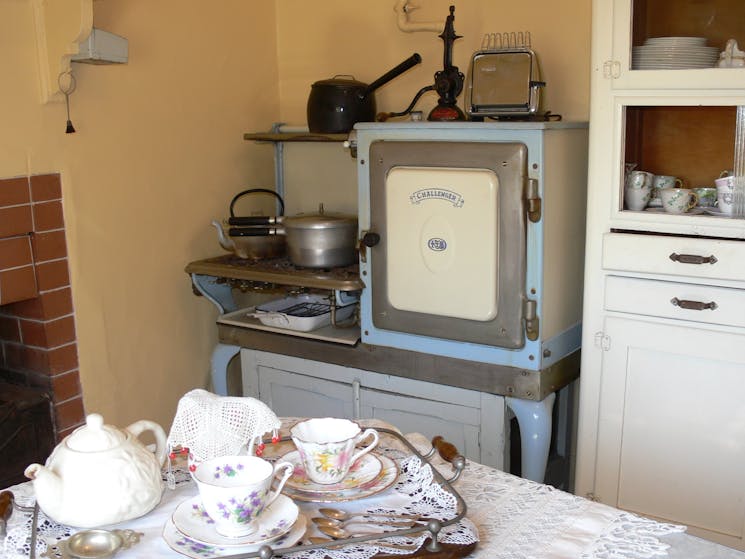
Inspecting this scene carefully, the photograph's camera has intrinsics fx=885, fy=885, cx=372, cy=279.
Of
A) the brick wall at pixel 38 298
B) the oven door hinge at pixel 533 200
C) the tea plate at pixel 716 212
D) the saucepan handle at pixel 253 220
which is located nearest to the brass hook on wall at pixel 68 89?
the brick wall at pixel 38 298

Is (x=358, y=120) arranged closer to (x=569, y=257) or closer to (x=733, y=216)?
(x=569, y=257)

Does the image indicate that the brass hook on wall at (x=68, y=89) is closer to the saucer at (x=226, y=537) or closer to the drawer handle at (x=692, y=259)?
the saucer at (x=226, y=537)

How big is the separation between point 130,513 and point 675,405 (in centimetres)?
145

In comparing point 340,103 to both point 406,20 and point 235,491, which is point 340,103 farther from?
point 235,491

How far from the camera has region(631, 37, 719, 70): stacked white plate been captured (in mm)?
2049

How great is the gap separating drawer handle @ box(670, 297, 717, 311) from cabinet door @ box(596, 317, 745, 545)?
6 cm

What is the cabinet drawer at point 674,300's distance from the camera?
204cm

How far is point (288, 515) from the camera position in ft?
3.82

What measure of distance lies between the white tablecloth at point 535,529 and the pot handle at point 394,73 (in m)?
1.44

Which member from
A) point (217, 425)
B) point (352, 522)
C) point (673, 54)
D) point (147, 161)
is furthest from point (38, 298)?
point (673, 54)

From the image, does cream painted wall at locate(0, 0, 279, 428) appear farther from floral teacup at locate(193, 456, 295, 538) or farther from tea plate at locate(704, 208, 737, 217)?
tea plate at locate(704, 208, 737, 217)

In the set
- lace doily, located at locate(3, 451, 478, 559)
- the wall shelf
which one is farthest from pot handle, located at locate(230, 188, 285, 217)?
lace doily, located at locate(3, 451, 478, 559)

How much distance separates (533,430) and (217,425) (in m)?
1.16

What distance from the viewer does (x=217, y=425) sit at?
1301 millimetres
